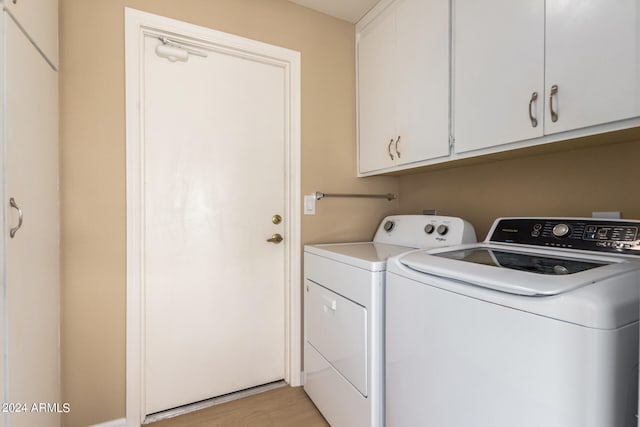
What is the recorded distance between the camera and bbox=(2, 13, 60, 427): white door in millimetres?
906

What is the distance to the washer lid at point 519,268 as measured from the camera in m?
0.70

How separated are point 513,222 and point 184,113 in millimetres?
1789

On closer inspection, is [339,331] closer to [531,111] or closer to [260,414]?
[260,414]

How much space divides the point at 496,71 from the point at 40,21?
5.91 feet

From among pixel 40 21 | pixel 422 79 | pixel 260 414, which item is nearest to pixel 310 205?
pixel 422 79

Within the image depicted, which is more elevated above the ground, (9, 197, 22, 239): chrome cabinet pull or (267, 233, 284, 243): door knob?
(9, 197, 22, 239): chrome cabinet pull

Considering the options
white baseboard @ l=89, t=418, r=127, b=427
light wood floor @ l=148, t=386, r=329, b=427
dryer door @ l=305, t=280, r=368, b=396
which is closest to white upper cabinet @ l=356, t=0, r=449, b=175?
dryer door @ l=305, t=280, r=368, b=396

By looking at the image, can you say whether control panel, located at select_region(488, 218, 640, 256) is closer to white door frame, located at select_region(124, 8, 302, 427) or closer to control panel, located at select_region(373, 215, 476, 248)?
control panel, located at select_region(373, 215, 476, 248)

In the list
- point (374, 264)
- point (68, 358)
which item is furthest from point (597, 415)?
point (68, 358)

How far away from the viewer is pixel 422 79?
153 cm

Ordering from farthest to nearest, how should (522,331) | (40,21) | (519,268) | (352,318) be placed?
(352,318), (40,21), (519,268), (522,331)

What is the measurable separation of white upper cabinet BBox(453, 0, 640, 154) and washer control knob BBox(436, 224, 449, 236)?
409 mm

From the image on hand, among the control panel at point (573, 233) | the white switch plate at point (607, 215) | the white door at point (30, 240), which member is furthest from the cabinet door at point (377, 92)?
the white door at point (30, 240)

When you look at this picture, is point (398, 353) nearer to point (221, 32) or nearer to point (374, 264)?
point (374, 264)
